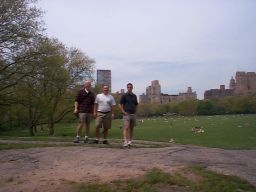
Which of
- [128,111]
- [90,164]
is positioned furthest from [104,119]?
[90,164]

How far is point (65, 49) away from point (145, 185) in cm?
3830

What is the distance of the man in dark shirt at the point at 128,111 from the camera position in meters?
12.4

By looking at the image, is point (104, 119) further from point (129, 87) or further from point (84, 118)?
point (129, 87)

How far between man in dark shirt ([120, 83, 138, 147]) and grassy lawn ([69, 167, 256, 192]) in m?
4.41

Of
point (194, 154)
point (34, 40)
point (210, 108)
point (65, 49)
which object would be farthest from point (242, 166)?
point (210, 108)

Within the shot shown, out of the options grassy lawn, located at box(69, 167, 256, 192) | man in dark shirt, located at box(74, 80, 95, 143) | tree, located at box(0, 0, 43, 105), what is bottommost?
grassy lawn, located at box(69, 167, 256, 192)

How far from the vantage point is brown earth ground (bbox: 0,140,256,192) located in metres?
7.60

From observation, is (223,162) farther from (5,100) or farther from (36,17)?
(5,100)

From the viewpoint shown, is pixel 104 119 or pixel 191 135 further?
pixel 191 135

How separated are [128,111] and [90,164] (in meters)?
3.91

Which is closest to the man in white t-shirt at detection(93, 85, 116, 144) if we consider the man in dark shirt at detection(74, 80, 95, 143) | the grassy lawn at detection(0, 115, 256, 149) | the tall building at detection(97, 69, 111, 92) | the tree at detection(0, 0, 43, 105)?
the man in dark shirt at detection(74, 80, 95, 143)

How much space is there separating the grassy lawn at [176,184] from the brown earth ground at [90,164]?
10.3 inches

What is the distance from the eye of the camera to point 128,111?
12.6 metres

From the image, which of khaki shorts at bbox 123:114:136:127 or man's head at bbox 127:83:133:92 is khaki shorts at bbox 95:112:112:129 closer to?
khaki shorts at bbox 123:114:136:127
